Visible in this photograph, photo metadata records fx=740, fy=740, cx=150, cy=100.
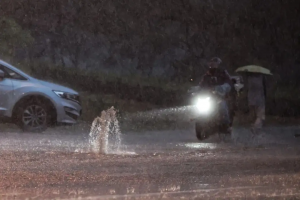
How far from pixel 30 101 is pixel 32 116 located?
33cm

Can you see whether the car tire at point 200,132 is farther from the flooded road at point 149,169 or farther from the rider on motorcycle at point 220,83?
the rider on motorcycle at point 220,83

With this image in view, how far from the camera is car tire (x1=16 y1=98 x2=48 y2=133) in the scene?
15.8 meters

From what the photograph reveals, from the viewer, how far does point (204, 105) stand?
14836 mm

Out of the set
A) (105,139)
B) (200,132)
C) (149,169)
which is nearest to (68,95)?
(200,132)

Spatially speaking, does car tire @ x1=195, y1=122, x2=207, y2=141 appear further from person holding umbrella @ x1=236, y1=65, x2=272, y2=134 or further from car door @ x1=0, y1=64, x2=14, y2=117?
car door @ x1=0, y1=64, x2=14, y2=117

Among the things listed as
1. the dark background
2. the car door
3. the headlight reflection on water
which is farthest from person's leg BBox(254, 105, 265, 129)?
the dark background

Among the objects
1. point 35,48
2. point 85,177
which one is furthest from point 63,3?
point 85,177

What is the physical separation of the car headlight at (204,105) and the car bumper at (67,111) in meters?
2.99

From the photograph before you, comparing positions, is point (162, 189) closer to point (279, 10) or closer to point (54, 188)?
point (54, 188)

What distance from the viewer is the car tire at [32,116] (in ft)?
51.9

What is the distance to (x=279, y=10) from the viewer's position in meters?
27.5

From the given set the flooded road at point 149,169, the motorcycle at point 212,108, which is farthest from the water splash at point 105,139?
the motorcycle at point 212,108

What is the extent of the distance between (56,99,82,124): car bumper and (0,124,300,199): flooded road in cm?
95

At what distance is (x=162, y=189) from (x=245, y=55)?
63.7 ft
